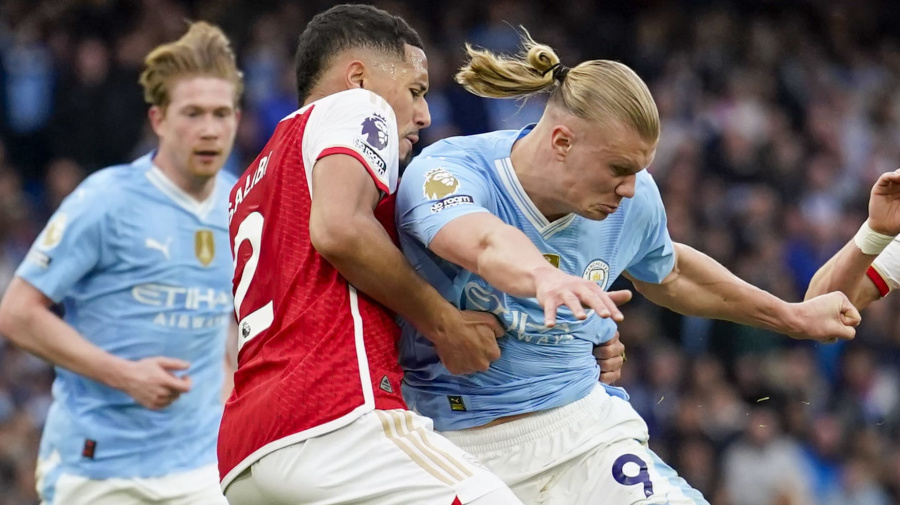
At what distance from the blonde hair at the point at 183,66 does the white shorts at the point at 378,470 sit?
3197mm

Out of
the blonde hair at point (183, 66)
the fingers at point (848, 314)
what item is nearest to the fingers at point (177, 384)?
the blonde hair at point (183, 66)

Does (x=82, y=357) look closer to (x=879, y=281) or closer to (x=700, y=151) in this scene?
(x=879, y=281)

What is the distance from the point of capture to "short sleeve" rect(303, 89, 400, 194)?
3.28 meters

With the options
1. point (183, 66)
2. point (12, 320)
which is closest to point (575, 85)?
point (183, 66)

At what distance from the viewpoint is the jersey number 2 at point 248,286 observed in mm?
3352

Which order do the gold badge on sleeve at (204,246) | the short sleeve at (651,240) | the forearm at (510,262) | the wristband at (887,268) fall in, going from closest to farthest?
the forearm at (510,262) < the short sleeve at (651,240) < the wristband at (887,268) < the gold badge on sleeve at (204,246)

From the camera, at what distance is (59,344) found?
17.2ft

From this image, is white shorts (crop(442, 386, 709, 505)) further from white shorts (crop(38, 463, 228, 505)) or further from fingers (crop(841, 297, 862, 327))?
white shorts (crop(38, 463, 228, 505))

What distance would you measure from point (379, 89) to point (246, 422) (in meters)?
1.16

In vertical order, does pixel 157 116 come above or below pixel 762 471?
above

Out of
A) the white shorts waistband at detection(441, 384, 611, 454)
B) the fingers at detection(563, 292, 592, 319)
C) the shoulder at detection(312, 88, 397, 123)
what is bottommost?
the white shorts waistband at detection(441, 384, 611, 454)

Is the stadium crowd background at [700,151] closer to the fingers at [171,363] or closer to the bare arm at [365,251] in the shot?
the fingers at [171,363]

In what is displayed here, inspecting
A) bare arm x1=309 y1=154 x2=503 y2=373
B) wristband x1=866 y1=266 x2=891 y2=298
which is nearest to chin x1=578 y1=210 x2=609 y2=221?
bare arm x1=309 y1=154 x2=503 y2=373

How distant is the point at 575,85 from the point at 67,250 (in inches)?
108
